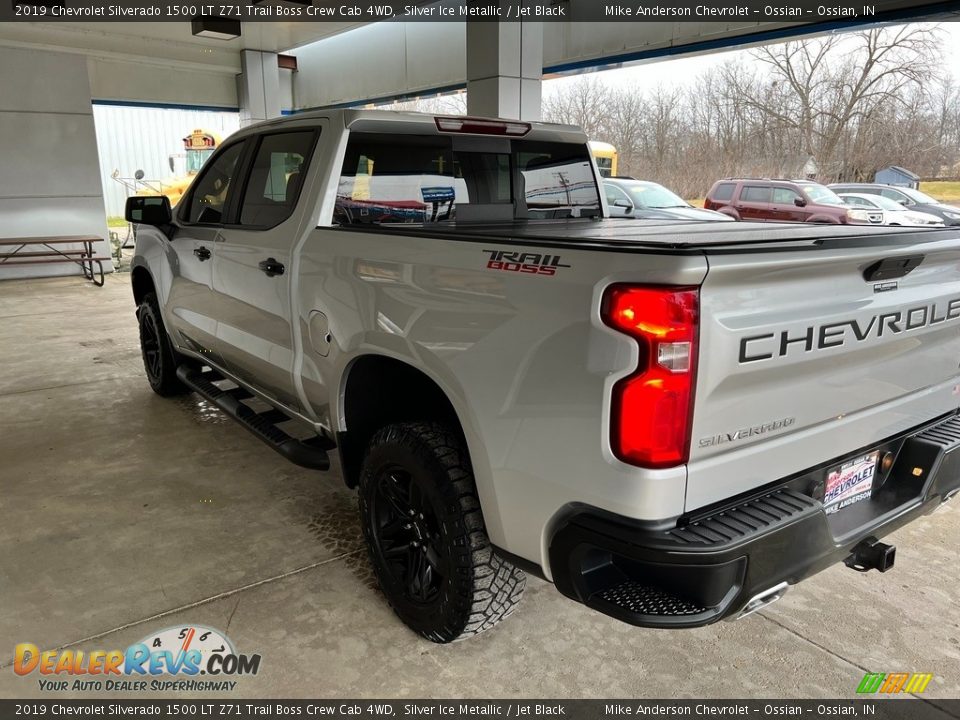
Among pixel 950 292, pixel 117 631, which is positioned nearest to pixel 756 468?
pixel 950 292

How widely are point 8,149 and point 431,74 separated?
7.22 meters

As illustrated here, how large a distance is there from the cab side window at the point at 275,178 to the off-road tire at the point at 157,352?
1.79 meters

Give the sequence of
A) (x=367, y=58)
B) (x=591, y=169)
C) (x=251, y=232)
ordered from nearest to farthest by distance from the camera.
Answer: (x=251, y=232) → (x=591, y=169) → (x=367, y=58)

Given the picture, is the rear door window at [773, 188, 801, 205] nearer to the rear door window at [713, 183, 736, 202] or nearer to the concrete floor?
the rear door window at [713, 183, 736, 202]

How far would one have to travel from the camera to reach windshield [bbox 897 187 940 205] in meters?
14.4

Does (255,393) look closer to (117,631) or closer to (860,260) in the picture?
(117,631)

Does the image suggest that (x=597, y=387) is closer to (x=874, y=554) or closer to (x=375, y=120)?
(x=874, y=554)

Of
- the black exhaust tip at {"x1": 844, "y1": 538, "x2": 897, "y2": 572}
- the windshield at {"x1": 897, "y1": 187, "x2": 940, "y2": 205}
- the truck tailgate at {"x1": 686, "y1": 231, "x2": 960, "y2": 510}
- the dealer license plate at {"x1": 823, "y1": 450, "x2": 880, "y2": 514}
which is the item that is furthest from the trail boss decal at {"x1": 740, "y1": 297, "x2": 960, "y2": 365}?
the windshield at {"x1": 897, "y1": 187, "x2": 940, "y2": 205}

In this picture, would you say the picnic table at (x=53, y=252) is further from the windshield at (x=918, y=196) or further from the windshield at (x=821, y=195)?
the windshield at (x=918, y=196)

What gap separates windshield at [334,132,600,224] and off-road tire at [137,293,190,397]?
8.03 feet

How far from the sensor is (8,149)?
1184 cm

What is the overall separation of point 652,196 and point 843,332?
40.7ft

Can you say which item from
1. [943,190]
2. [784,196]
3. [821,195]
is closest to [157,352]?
[784,196]

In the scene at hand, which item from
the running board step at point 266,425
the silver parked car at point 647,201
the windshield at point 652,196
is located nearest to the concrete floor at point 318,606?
the running board step at point 266,425
